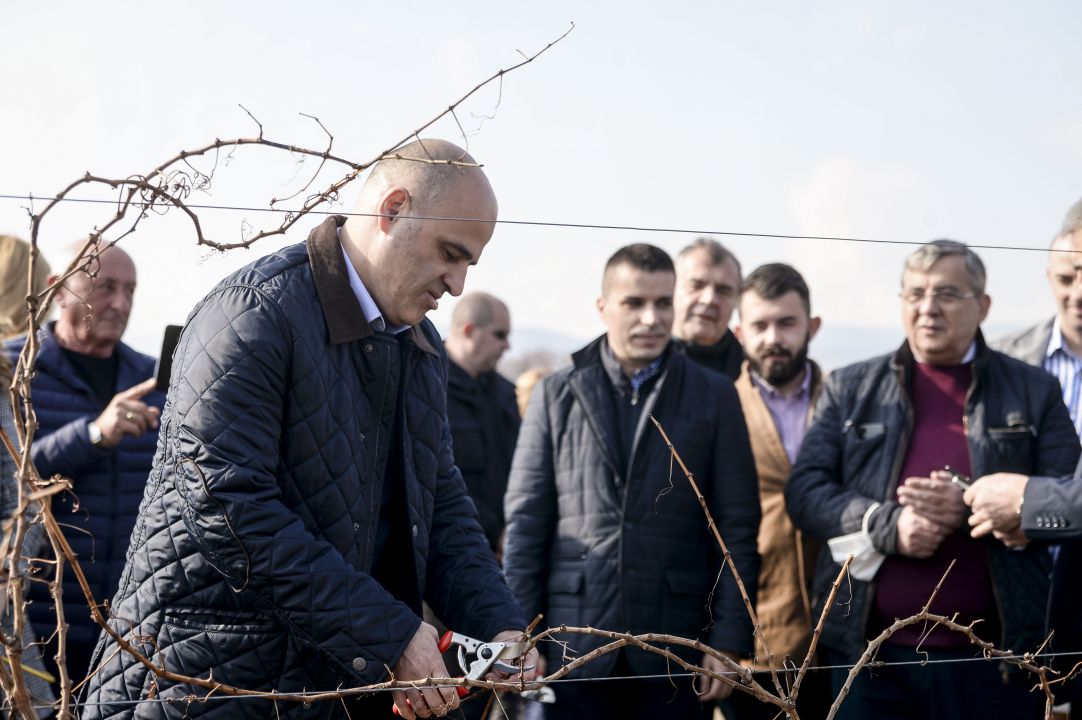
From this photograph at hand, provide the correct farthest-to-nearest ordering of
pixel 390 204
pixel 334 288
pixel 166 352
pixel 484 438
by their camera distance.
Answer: pixel 484 438
pixel 166 352
pixel 390 204
pixel 334 288

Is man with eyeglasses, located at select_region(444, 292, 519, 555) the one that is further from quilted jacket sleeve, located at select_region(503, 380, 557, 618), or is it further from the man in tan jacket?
the man in tan jacket

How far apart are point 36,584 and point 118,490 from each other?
0.39 meters

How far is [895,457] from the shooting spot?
419 centimetres

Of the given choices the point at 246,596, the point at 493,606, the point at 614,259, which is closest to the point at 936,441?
the point at 614,259

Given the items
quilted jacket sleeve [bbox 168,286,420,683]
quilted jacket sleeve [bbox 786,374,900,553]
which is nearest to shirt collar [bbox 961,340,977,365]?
quilted jacket sleeve [bbox 786,374,900,553]

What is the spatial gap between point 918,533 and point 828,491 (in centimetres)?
36

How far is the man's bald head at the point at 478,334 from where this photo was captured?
264 inches

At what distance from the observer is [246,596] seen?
8.60 ft

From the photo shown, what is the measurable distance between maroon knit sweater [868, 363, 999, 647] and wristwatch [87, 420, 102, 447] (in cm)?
256

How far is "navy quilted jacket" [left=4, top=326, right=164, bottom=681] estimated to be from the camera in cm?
402

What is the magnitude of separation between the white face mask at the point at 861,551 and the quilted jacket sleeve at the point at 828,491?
21 mm

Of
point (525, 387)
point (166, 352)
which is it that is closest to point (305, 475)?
point (166, 352)

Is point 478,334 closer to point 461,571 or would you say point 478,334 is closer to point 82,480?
point 82,480

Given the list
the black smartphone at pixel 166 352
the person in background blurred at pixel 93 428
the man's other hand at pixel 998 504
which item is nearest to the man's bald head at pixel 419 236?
the black smartphone at pixel 166 352
